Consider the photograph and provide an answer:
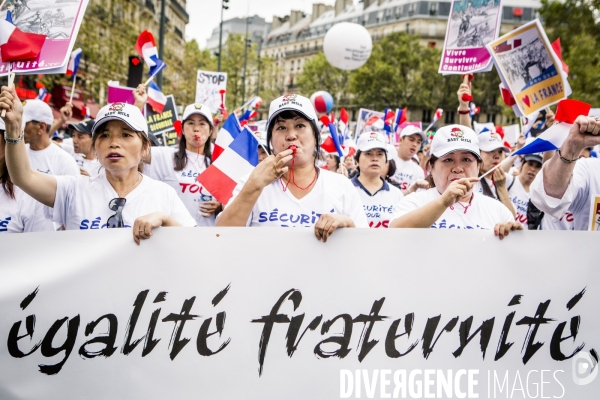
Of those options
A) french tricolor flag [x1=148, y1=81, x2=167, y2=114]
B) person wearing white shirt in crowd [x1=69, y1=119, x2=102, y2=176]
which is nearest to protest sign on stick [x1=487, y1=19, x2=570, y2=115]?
person wearing white shirt in crowd [x1=69, y1=119, x2=102, y2=176]

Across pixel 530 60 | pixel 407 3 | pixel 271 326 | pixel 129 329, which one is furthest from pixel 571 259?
pixel 407 3

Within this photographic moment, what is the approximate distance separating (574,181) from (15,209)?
3304 mm

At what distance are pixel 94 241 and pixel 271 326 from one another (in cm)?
92

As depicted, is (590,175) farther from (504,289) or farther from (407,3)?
(407,3)

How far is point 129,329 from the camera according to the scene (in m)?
2.89

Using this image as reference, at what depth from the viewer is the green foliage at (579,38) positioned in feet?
71.7

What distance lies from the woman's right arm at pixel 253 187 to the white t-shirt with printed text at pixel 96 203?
1.27 ft

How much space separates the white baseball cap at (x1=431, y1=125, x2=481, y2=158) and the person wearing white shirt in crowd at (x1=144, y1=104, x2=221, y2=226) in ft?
8.10

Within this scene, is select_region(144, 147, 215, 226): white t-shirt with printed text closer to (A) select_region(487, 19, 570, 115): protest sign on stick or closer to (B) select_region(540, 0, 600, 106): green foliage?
(A) select_region(487, 19, 570, 115): protest sign on stick

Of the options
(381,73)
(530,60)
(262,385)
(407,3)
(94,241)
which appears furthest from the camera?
(407,3)

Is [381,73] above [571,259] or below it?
above

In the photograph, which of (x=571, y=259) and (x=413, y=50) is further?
(x=413, y=50)

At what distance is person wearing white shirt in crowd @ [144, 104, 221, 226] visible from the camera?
575 centimetres

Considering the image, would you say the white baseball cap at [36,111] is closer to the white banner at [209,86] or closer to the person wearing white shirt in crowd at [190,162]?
the person wearing white shirt in crowd at [190,162]
